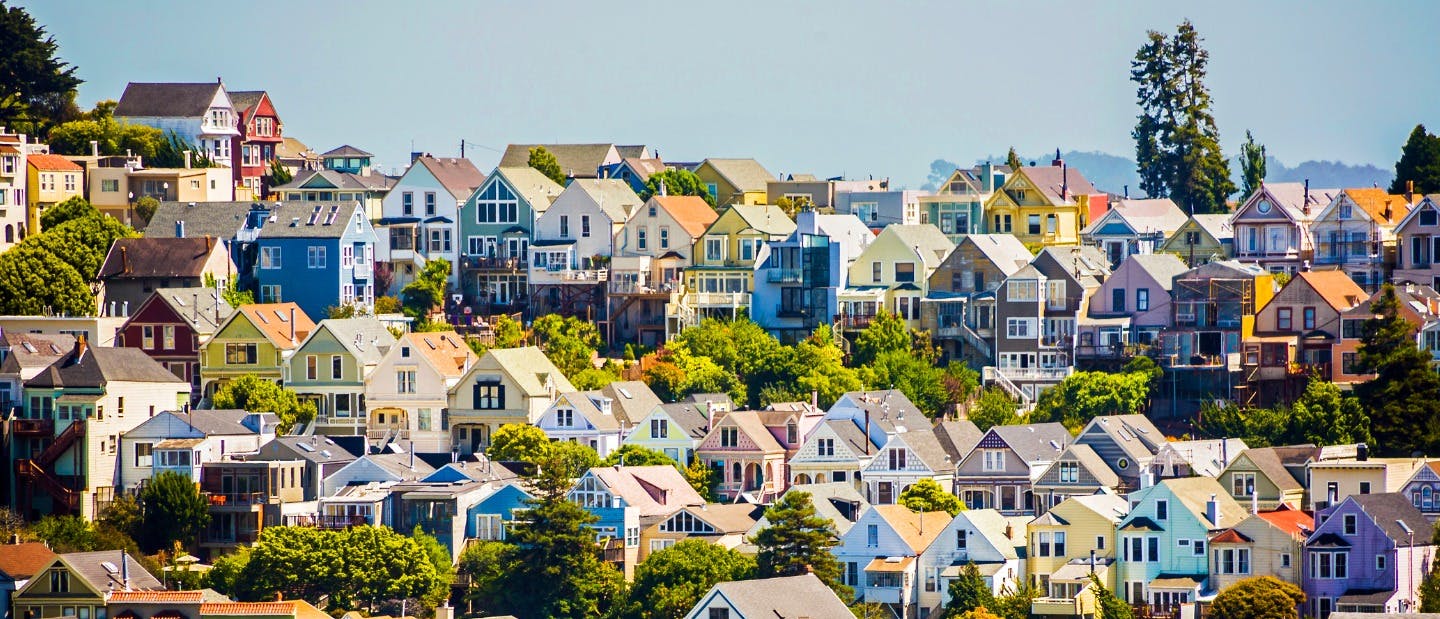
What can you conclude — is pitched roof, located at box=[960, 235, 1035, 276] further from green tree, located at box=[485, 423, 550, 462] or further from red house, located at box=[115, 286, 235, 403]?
red house, located at box=[115, 286, 235, 403]

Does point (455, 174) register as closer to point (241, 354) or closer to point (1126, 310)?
point (241, 354)

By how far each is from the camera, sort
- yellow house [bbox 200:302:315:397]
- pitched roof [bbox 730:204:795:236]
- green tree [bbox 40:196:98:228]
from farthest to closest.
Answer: green tree [bbox 40:196:98:228], pitched roof [bbox 730:204:795:236], yellow house [bbox 200:302:315:397]

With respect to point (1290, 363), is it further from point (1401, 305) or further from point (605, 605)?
point (605, 605)

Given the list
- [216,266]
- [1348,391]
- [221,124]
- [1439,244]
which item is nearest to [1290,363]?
[1348,391]

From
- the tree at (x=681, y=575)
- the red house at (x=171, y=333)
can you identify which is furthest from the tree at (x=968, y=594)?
the red house at (x=171, y=333)

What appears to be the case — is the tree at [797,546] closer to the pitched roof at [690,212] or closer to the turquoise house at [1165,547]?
the turquoise house at [1165,547]

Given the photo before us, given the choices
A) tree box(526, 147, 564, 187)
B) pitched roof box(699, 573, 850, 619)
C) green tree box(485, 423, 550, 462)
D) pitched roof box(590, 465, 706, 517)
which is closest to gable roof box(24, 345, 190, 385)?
green tree box(485, 423, 550, 462)
